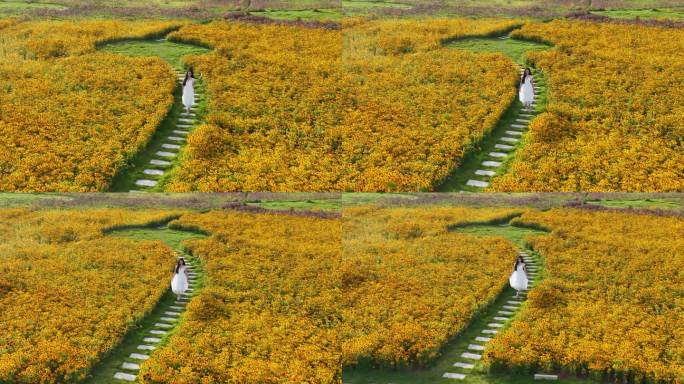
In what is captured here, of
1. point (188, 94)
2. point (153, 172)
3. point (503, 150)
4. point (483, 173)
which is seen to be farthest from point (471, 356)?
point (188, 94)

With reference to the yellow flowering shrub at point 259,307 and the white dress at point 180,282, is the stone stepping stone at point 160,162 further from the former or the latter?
the white dress at point 180,282

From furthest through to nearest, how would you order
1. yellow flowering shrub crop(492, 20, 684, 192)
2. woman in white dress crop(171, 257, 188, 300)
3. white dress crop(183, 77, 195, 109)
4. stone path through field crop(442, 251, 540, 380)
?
woman in white dress crop(171, 257, 188, 300), white dress crop(183, 77, 195, 109), stone path through field crop(442, 251, 540, 380), yellow flowering shrub crop(492, 20, 684, 192)

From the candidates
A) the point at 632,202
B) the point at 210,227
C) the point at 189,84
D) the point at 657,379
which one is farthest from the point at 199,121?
the point at 657,379

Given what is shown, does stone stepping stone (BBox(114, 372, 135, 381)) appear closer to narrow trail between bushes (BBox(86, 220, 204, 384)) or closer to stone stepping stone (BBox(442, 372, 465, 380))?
narrow trail between bushes (BBox(86, 220, 204, 384))

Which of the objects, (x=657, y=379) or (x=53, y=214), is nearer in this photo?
(x=657, y=379)

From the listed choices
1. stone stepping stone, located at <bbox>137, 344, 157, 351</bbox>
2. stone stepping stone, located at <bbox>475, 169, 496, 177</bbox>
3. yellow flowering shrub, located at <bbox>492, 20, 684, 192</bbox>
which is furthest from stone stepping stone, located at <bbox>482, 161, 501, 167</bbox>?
stone stepping stone, located at <bbox>137, 344, 157, 351</bbox>

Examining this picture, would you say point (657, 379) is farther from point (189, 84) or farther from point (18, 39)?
point (18, 39)
